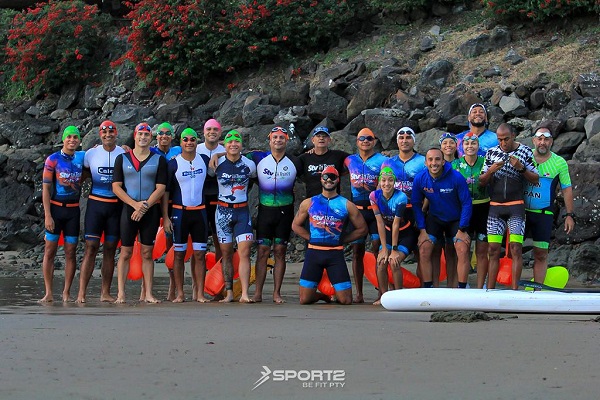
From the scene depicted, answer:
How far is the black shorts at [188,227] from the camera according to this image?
1120 centimetres

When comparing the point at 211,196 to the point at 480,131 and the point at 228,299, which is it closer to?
the point at 228,299

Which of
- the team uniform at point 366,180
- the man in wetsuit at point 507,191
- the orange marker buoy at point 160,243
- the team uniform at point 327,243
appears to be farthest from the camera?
Answer: the orange marker buoy at point 160,243

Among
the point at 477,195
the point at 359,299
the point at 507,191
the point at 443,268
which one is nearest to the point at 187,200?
the point at 359,299

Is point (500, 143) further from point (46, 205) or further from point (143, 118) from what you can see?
point (143, 118)

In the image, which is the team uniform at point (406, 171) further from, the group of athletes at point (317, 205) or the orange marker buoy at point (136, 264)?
the orange marker buoy at point (136, 264)

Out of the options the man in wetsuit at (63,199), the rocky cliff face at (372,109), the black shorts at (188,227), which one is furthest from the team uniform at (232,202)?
the rocky cliff face at (372,109)

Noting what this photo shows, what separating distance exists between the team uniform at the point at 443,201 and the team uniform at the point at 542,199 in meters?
0.69

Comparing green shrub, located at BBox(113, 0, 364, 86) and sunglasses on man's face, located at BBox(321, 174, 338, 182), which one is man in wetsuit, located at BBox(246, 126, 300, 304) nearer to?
sunglasses on man's face, located at BBox(321, 174, 338, 182)

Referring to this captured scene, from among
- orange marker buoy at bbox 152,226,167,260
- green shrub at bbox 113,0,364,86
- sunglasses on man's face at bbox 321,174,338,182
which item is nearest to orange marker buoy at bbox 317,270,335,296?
sunglasses on man's face at bbox 321,174,338,182

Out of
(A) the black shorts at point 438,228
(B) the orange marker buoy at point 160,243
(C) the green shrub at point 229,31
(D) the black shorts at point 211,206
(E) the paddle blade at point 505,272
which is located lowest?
(E) the paddle blade at point 505,272

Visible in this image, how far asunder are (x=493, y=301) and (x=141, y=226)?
398cm

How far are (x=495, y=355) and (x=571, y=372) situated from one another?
2.05 ft

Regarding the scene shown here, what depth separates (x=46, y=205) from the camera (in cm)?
1119

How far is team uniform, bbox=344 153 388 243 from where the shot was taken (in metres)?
11.2
